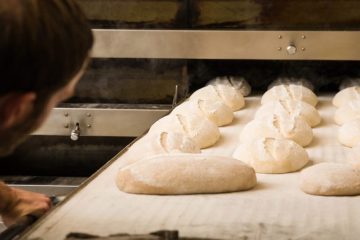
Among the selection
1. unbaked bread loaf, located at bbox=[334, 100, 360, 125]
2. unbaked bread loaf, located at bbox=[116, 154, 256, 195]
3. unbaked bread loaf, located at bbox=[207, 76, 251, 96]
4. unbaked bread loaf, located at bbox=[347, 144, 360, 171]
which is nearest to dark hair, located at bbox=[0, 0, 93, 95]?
unbaked bread loaf, located at bbox=[116, 154, 256, 195]

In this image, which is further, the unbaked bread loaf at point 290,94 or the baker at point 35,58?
the unbaked bread loaf at point 290,94

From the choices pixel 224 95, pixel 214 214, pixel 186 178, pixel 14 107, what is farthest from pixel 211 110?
pixel 14 107

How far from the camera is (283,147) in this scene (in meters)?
2.41

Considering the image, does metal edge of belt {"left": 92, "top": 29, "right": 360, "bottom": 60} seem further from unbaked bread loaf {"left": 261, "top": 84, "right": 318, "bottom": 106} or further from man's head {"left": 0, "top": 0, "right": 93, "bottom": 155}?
man's head {"left": 0, "top": 0, "right": 93, "bottom": 155}

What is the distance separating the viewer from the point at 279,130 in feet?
8.78

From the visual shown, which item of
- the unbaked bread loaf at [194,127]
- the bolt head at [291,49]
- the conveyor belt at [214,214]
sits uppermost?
the bolt head at [291,49]

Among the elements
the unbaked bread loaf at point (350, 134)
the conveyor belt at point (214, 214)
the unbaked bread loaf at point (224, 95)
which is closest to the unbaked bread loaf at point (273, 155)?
the conveyor belt at point (214, 214)

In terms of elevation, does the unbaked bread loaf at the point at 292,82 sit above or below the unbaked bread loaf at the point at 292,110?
above

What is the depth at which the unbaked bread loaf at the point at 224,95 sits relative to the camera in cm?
313

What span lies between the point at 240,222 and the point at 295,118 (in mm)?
1038

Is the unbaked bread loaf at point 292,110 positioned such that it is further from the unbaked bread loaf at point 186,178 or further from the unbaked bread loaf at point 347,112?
the unbaked bread loaf at point 186,178

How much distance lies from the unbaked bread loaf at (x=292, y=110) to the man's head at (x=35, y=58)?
5.88 ft

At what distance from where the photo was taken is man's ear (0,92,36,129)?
1.04 meters

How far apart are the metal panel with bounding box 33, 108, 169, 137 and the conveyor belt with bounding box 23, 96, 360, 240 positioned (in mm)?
956
